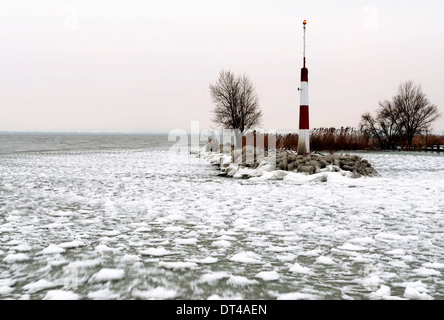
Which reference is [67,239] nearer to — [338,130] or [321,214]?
[321,214]

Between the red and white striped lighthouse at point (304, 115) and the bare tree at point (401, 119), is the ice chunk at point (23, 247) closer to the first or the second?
the red and white striped lighthouse at point (304, 115)

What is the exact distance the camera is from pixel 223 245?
4.75 metres

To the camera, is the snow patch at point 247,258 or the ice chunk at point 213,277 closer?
the ice chunk at point 213,277

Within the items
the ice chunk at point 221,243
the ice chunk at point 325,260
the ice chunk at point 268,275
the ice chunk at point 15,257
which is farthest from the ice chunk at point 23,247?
the ice chunk at point 325,260

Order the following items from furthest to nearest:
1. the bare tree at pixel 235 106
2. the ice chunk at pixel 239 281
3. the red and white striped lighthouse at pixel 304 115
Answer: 1. the bare tree at pixel 235 106
2. the red and white striped lighthouse at pixel 304 115
3. the ice chunk at pixel 239 281

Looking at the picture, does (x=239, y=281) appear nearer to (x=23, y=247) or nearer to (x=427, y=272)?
(x=427, y=272)

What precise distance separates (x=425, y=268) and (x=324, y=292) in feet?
4.51

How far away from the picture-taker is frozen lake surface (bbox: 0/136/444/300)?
11.0 ft

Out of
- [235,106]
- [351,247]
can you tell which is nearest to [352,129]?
[235,106]

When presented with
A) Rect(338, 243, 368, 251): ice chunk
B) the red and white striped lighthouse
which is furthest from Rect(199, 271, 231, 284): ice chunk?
the red and white striped lighthouse

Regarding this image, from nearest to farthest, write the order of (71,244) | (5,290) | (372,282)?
(5,290)
(372,282)
(71,244)

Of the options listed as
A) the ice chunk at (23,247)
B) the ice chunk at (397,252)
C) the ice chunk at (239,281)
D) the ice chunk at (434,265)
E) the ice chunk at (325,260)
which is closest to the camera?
the ice chunk at (239,281)

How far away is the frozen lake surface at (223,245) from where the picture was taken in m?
3.36

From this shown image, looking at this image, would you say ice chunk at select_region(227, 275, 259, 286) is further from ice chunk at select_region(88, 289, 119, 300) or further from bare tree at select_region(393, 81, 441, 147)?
bare tree at select_region(393, 81, 441, 147)
